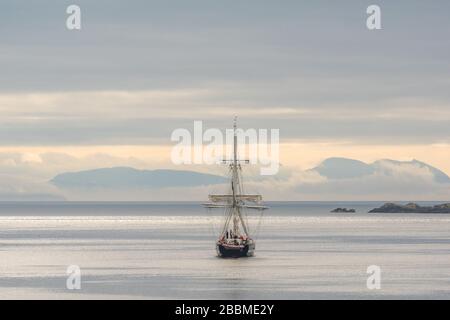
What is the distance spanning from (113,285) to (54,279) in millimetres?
10378

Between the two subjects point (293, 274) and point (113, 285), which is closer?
point (113, 285)

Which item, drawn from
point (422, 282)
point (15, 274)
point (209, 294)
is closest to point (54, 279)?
point (15, 274)

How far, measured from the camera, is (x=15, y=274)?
5325 inches

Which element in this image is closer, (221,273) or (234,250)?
(221,273)

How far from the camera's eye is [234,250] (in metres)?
158

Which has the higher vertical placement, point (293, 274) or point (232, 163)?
point (232, 163)

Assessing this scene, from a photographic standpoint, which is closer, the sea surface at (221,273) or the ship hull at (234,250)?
the sea surface at (221,273)

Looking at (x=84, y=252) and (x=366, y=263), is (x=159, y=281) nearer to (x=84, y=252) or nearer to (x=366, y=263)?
(x=366, y=263)

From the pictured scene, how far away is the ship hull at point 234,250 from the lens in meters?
158

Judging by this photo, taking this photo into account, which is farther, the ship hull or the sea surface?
the ship hull

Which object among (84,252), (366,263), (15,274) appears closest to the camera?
(15,274)

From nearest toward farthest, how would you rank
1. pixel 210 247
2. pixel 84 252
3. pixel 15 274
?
pixel 15 274 < pixel 84 252 < pixel 210 247

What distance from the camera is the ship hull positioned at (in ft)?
517

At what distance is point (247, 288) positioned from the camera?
385ft
